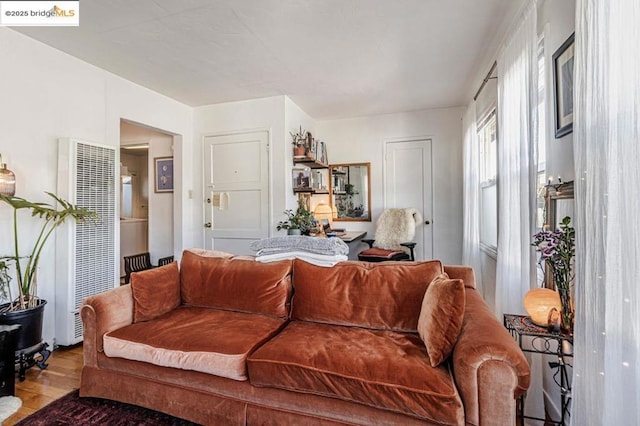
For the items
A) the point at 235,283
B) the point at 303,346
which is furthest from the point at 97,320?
the point at 303,346

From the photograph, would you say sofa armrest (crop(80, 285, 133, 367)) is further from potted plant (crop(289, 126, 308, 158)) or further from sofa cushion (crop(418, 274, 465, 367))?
potted plant (crop(289, 126, 308, 158))

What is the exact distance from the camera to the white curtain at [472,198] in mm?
3375

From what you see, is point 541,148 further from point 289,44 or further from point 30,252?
point 30,252

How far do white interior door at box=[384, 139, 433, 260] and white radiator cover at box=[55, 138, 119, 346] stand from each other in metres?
3.56

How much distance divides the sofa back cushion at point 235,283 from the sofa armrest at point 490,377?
3.71 feet

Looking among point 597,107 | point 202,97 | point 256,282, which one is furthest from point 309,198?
point 597,107

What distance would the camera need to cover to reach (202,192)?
164 inches

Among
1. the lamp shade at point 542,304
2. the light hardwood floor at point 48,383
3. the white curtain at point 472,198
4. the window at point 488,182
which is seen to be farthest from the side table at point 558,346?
the light hardwood floor at point 48,383

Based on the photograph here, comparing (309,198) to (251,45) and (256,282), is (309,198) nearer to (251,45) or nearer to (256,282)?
(251,45)

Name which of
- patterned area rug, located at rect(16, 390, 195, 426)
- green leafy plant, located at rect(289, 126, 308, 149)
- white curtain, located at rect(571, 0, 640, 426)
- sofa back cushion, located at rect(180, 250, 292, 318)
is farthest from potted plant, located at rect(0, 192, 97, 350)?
white curtain, located at rect(571, 0, 640, 426)

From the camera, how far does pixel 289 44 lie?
8.48ft

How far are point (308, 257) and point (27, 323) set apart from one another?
2.06 metres

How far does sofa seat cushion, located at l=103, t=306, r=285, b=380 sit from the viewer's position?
151 cm

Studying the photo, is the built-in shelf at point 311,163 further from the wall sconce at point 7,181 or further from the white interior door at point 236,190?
the wall sconce at point 7,181
